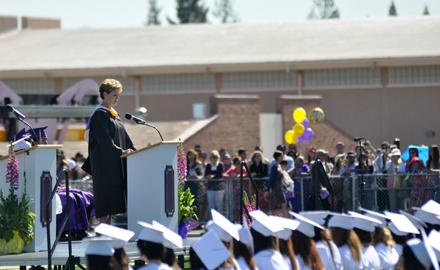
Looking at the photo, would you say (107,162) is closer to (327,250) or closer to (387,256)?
(387,256)

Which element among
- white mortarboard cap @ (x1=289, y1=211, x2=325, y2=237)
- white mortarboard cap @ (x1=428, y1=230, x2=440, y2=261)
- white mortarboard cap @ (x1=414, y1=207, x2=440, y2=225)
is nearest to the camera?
white mortarboard cap @ (x1=428, y1=230, x2=440, y2=261)

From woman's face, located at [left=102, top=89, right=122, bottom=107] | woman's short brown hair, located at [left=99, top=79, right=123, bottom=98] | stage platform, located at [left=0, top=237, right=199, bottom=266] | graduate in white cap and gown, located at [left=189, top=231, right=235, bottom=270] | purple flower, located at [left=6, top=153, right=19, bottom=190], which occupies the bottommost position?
stage platform, located at [left=0, top=237, right=199, bottom=266]

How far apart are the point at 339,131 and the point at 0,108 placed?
14113mm

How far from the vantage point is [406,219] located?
12.1m

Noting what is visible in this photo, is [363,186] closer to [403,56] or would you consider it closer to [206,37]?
[403,56]

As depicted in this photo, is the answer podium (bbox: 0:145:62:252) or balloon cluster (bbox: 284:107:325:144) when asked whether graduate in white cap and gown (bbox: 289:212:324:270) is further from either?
balloon cluster (bbox: 284:107:325:144)

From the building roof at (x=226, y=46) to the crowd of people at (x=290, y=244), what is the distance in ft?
97.4

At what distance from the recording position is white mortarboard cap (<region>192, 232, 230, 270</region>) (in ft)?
32.8

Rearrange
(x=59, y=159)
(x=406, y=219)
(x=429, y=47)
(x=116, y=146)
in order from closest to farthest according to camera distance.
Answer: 1. (x=406, y=219)
2. (x=116, y=146)
3. (x=59, y=159)
4. (x=429, y=47)

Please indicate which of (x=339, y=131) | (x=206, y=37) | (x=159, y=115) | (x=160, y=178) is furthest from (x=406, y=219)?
(x=206, y=37)

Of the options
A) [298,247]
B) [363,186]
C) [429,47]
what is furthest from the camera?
[429,47]

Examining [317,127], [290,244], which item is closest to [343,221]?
[290,244]

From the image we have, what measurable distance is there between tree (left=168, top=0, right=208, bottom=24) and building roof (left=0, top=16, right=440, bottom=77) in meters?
50.8

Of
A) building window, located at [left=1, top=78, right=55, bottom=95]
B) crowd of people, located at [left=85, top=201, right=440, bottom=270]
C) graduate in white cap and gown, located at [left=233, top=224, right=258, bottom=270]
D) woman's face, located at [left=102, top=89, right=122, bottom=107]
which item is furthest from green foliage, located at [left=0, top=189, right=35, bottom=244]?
building window, located at [left=1, top=78, right=55, bottom=95]
